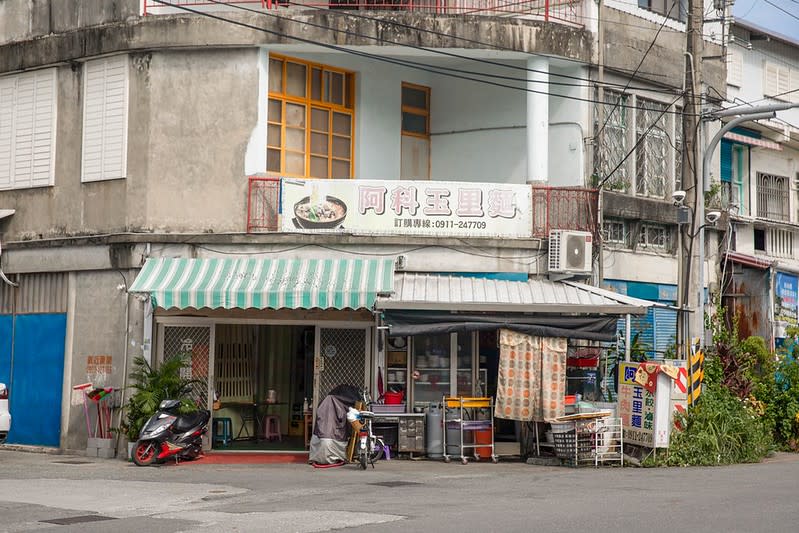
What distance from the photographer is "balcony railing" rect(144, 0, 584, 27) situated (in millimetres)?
19781

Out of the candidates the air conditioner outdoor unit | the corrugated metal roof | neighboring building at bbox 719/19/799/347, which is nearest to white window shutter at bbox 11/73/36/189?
the corrugated metal roof

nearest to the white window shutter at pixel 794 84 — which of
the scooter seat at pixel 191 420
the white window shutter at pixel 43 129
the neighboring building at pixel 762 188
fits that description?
the neighboring building at pixel 762 188

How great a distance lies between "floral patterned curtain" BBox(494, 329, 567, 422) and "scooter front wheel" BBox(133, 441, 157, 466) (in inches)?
212

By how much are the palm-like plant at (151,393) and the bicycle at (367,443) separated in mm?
2868

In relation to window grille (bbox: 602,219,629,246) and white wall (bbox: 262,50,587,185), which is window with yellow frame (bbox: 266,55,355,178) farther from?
window grille (bbox: 602,219,629,246)

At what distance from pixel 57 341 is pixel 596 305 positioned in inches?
372

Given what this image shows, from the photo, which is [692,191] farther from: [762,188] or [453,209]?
[762,188]

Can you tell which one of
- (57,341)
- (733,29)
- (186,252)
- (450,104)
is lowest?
(57,341)

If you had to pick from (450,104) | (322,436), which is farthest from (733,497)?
(450,104)

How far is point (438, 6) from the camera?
20578mm

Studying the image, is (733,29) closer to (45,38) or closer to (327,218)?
(327,218)

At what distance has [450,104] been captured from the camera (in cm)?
2214

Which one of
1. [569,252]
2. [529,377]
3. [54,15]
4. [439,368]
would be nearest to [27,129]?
[54,15]

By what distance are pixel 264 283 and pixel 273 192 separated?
1927 mm
